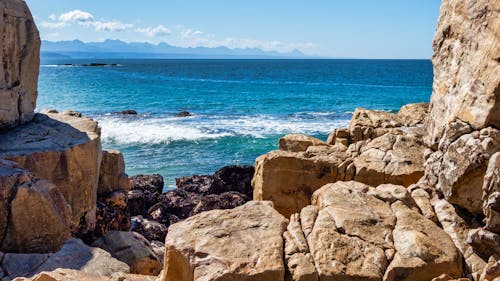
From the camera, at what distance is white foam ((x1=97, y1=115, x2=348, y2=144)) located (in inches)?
1669

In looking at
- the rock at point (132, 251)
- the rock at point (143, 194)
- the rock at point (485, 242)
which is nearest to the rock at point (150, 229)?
the rock at point (143, 194)

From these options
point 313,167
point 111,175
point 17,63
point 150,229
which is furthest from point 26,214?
point 150,229

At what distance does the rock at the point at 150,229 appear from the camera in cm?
2028

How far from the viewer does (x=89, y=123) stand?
56.4ft

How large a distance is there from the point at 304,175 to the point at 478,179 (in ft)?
21.0

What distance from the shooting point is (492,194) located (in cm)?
842

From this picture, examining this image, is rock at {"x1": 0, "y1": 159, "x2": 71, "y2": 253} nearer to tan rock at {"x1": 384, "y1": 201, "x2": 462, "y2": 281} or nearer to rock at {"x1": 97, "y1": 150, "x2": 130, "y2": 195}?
rock at {"x1": 97, "y1": 150, "x2": 130, "y2": 195}

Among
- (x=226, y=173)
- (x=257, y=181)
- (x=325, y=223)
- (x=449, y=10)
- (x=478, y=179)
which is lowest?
(x=226, y=173)

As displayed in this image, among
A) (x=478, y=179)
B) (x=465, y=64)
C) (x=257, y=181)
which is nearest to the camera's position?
(x=478, y=179)

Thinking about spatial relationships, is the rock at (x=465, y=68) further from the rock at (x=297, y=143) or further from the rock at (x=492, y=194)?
the rock at (x=297, y=143)

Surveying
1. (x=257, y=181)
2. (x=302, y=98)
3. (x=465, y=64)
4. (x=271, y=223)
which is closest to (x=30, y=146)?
(x=257, y=181)

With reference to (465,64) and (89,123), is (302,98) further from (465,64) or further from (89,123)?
(465,64)

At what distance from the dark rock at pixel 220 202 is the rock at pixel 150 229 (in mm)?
2233

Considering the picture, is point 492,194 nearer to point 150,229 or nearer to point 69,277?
point 69,277
